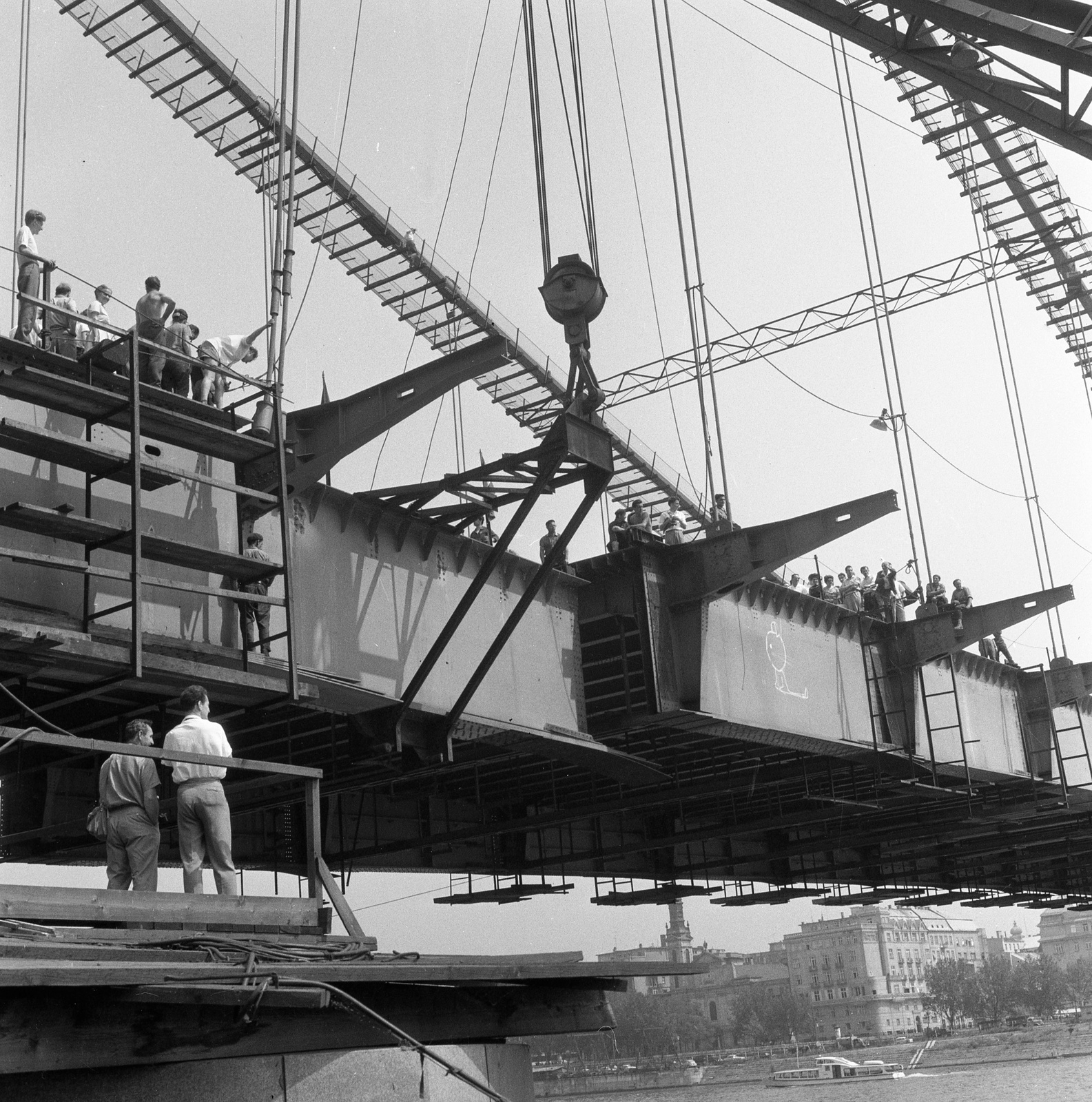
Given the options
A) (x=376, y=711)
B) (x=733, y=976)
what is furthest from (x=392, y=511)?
(x=733, y=976)

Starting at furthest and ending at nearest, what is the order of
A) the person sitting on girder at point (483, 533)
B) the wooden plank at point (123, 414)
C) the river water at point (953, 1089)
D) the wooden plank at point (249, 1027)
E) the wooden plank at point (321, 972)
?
the river water at point (953, 1089) → the person sitting on girder at point (483, 533) → the wooden plank at point (123, 414) → the wooden plank at point (249, 1027) → the wooden plank at point (321, 972)

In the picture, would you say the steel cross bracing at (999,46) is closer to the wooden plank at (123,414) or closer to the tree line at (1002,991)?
the wooden plank at (123,414)

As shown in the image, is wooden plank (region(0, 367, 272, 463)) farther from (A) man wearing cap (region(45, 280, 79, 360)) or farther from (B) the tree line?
(B) the tree line

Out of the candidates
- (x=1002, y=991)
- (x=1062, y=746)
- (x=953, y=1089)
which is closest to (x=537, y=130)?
(x=1062, y=746)

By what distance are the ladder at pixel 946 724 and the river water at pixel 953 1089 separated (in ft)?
115

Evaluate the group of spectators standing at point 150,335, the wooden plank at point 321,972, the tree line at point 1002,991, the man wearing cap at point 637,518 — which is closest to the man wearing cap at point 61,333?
the group of spectators standing at point 150,335

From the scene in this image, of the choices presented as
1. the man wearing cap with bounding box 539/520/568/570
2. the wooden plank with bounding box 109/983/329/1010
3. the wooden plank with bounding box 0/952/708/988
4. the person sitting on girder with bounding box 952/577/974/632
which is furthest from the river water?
the wooden plank with bounding box 109/983/329/1010

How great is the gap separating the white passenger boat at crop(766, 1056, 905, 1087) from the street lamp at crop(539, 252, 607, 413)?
278 feet

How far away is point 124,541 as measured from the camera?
13.3m

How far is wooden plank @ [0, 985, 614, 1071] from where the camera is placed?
689cm

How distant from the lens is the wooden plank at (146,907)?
29.3 ft

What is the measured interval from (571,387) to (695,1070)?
112188mm

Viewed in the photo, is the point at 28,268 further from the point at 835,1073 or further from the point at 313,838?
the point at 835,1073

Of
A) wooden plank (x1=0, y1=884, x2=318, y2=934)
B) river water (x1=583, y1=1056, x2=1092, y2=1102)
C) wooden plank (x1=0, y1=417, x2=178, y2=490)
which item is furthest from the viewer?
river water (x1=583, y1=1056, x2=1092, y2=1102)
